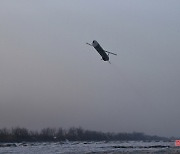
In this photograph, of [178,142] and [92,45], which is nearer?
[92,45]

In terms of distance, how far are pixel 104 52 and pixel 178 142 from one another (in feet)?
259

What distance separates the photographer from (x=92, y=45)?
1503 inches

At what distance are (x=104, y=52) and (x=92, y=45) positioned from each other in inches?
56.1

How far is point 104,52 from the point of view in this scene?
38625 mm

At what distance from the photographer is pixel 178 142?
11106 centimetres

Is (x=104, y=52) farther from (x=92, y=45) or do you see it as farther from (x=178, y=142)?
(x=178, y=142)

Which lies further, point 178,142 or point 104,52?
point 178,142

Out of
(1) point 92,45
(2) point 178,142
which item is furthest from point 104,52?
(2) point 178,142

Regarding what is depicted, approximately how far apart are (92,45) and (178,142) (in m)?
80.0
